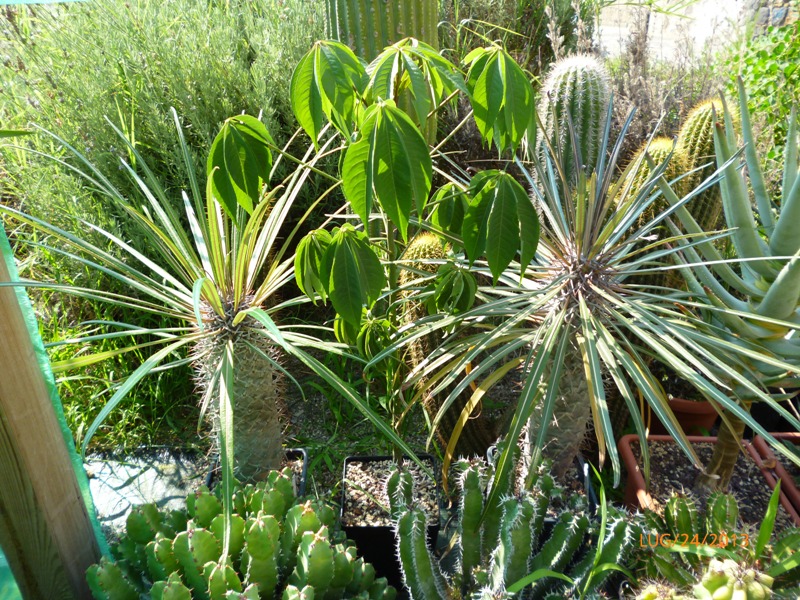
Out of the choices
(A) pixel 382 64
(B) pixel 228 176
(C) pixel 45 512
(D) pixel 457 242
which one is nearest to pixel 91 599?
(C) pixel 45 512

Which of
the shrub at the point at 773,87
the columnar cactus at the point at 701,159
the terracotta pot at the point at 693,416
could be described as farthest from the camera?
the shrub at the point at 773,87

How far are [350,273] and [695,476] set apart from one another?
1.28 meters

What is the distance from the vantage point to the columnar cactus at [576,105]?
6.55 ft

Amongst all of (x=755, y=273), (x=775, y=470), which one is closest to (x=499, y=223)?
(x=755, y=273)

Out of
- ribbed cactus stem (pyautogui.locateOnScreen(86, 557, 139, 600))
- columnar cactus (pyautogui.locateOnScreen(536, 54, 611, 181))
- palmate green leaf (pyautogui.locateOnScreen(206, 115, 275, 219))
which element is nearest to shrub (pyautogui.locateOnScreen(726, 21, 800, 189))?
columnar cactus (pyautogui.locateOnScreen(536, 54, 611, 181))

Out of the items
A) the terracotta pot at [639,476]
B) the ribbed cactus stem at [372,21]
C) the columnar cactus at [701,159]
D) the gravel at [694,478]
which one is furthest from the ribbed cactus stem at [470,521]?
the ribbed cactus stem at [372,21]

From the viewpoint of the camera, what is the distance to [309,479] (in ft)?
6.66

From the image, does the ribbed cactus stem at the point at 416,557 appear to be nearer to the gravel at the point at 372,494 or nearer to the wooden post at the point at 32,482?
the gravel at the point at 372,494

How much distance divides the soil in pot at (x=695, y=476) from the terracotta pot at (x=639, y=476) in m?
0.02

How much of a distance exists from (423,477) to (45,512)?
0.96m

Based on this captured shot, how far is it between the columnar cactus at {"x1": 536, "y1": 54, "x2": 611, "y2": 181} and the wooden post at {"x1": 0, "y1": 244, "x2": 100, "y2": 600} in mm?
1536

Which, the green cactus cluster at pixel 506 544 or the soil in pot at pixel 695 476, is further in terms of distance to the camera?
the soil in pot at pixel 695 476

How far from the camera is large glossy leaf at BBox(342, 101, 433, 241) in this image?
96cm

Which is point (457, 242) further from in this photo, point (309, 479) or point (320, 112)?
point (309, 479)
